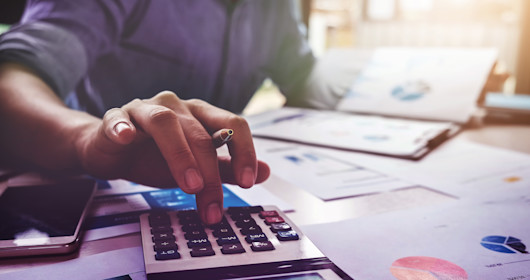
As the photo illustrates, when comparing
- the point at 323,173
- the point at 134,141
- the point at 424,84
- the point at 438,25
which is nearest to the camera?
the point at 134,141

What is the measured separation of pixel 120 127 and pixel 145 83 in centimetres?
46

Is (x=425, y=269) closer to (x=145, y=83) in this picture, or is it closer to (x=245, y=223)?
(x=245, y=223)

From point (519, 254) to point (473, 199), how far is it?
12 cm

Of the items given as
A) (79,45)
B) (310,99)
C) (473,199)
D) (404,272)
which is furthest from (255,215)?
(310,99)

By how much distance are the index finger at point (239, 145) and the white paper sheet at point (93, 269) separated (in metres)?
0.10

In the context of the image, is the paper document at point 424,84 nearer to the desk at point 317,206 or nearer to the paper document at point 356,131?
the paper document at point 356,131

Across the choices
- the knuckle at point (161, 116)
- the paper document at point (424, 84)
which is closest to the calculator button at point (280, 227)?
the knuckle at point (161, 116)

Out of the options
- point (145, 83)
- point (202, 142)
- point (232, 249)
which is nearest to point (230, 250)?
point (232, 249)

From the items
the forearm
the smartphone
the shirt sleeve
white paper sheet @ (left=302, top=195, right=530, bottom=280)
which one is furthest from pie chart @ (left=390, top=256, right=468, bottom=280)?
the shirt sleeve

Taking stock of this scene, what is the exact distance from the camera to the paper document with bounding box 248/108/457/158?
1.98 feet

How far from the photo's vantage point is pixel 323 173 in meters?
0.50

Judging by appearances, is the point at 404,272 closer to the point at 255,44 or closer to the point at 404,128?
the point at 404,128

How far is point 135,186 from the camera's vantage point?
1.39 ft

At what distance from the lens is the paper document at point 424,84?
78 cm
